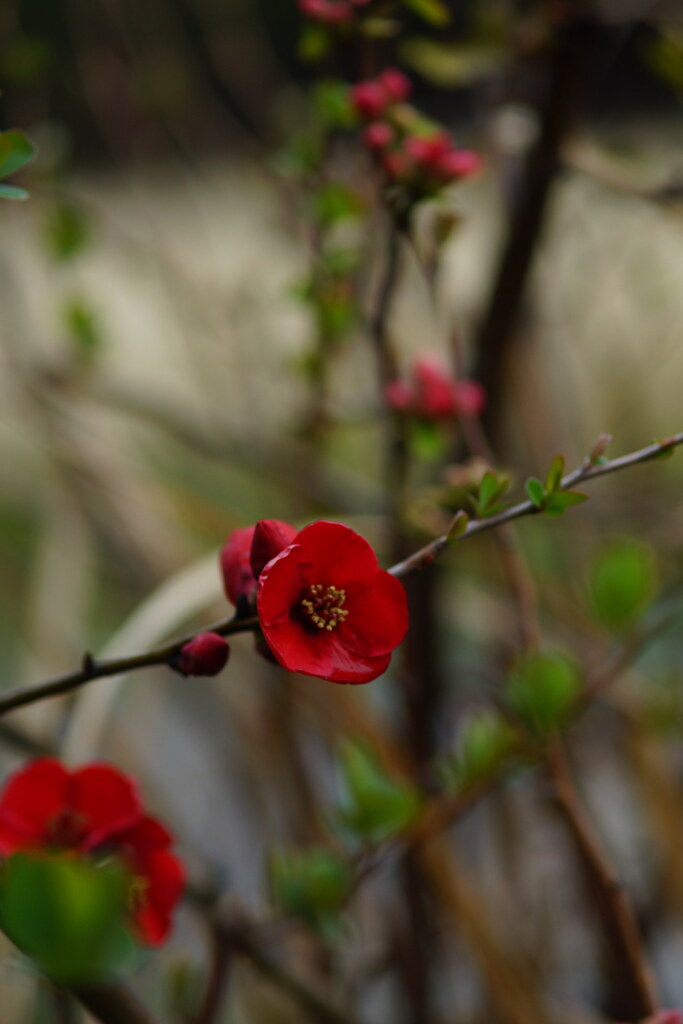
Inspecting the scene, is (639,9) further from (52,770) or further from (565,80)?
(52,770)

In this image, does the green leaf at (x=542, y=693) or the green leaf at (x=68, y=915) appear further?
the green leaf at (x=542, y=693)

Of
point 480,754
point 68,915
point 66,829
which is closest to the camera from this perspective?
point 68,915

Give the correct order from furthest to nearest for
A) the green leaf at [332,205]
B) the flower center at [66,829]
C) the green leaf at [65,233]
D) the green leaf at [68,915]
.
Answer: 1. the green leaf at [65,233]
2. the green leaf at [332,205]
3. the flower center at [66,829]
4. the green leaf at [68,915]

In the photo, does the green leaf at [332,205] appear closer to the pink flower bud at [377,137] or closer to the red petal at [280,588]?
the pink flower bud at [377,137]

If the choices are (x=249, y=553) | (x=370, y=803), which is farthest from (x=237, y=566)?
(x=370, y=803)

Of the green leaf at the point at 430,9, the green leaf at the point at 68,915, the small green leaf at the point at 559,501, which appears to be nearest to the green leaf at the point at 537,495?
the small green leaf at the point at 559,501

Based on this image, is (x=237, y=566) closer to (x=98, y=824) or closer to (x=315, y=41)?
(x=98, y=824)

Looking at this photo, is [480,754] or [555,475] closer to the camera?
[555,475]

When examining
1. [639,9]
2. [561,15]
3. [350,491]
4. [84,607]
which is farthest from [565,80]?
[84,607]
